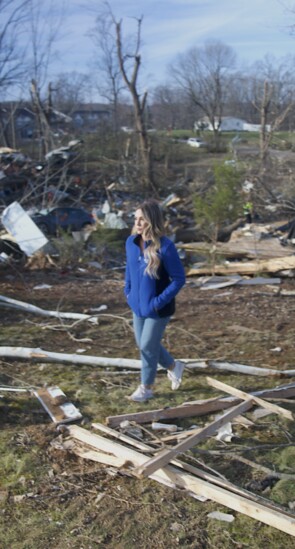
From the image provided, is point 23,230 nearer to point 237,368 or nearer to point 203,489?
point 237,368

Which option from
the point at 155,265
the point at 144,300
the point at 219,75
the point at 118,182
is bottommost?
the point at 118,182

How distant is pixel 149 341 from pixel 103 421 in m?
0.74

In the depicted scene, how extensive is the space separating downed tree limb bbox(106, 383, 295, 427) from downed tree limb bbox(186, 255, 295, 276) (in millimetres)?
→ 6165

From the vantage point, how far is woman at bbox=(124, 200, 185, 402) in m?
4.52

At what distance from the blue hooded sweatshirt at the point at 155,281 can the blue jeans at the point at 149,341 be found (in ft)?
0.26

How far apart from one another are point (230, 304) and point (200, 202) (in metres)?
5.04

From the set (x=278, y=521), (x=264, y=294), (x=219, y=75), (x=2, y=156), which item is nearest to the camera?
(x=278, y=521)

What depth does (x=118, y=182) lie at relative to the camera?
93.9ft

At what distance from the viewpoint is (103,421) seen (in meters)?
4.58

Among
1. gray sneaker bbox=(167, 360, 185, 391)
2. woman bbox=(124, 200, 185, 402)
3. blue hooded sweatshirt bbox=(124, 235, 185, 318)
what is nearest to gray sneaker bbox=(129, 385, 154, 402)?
woman bbox=(124, 200, 185, 402)

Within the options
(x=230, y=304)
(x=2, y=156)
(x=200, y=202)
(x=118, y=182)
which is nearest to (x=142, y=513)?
(x=230, y=304)

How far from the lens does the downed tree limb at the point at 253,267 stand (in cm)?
1089

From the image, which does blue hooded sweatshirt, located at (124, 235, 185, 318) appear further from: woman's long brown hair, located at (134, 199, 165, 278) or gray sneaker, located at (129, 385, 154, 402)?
gray sneaker, located at (129, 385, 154, 402)

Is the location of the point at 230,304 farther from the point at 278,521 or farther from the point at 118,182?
the point at 118,182
